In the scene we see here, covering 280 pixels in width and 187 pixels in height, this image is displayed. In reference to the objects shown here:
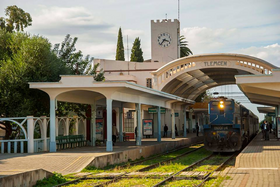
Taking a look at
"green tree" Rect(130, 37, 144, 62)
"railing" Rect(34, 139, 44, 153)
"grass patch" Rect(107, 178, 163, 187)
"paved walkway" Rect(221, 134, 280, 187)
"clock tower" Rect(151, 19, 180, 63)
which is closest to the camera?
"paved walkway" Rect(221, 134, 280, 187)

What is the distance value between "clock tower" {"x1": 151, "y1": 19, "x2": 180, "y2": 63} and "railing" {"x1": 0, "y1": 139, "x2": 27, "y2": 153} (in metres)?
38.9

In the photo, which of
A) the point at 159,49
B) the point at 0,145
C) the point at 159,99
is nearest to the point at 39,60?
the point at 0,145

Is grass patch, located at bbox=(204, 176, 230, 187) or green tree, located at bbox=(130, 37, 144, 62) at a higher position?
green tree, located at bbox=(130, 37, 144, 62)

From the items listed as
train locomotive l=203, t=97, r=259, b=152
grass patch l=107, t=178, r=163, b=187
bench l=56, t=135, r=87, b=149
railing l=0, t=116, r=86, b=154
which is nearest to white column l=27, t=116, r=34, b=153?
railing l=0, t=116, r=86, b=154

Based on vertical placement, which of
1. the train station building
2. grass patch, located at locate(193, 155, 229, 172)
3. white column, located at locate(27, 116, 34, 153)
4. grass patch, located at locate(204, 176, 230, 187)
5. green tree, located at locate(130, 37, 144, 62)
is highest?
green tree, located at locate(130, 37, 144, 62)

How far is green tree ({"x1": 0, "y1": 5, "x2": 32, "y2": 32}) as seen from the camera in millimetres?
33469

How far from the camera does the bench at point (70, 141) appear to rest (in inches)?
921

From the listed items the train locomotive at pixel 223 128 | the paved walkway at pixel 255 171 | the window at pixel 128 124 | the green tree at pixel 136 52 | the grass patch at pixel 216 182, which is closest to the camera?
the paved walkway at pixel 255 171

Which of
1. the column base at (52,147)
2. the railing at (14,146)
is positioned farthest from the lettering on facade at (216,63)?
the column base at (52,147)

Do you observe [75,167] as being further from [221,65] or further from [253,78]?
[221,65]

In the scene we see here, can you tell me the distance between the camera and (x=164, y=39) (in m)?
60.5

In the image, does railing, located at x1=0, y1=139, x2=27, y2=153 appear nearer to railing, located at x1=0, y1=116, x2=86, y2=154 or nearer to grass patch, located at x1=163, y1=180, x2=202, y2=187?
railing, located at x1=0, y1=116, x2=86, y2=154

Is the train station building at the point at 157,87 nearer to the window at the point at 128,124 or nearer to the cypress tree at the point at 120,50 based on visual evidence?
the window at the point at 128,124

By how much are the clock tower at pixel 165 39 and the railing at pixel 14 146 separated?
38.9m
